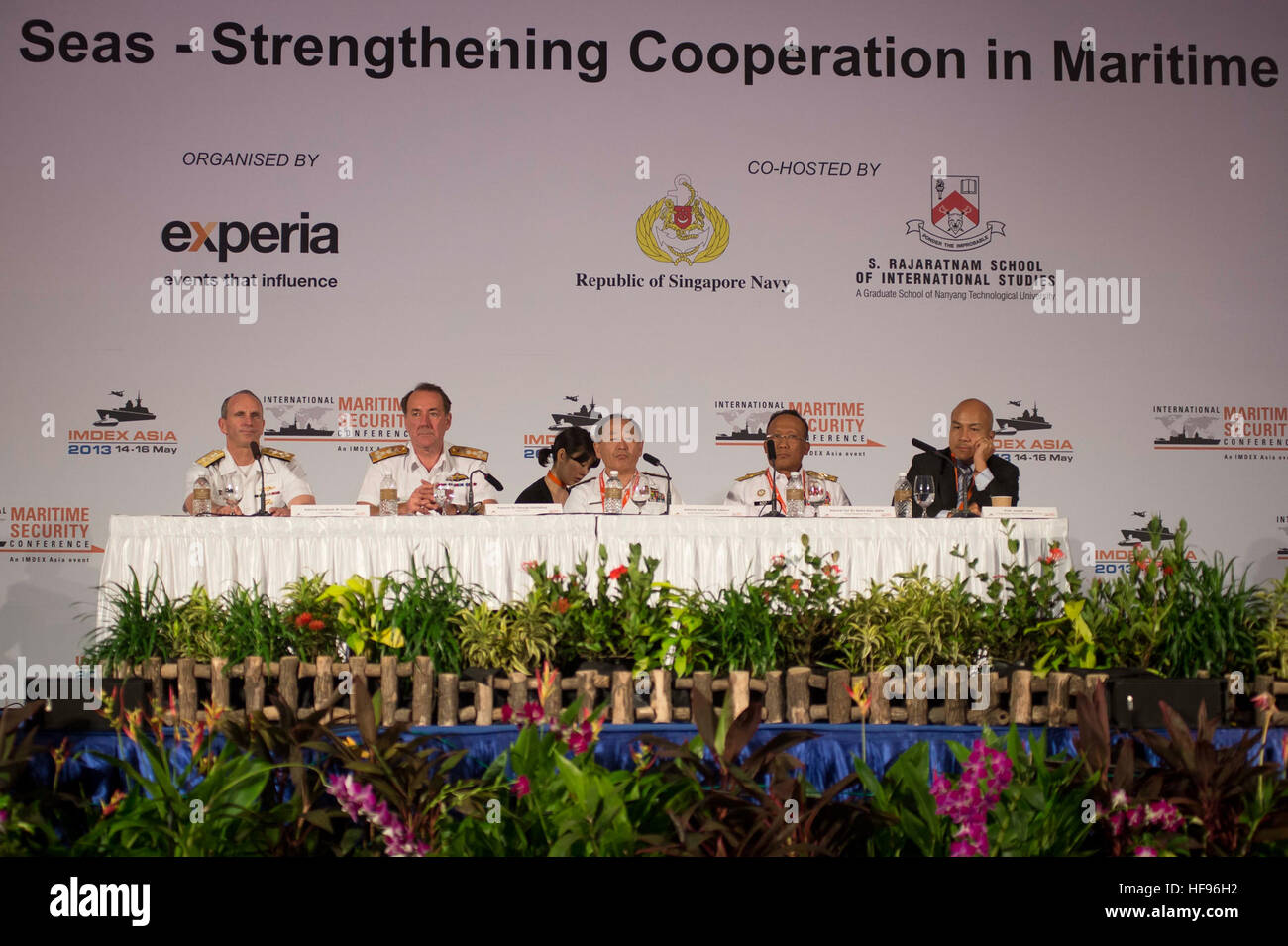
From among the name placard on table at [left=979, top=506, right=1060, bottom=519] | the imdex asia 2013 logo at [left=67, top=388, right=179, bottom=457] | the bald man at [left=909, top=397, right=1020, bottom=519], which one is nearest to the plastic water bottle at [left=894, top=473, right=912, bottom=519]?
the name placard on table at [left=979, top=506, right=1060, bottom=519]

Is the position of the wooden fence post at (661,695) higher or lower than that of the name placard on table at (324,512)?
lower

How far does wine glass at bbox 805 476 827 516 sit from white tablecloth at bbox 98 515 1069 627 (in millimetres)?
1534

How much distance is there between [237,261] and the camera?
6.16 metres

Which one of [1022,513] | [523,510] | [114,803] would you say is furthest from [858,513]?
[114,803]

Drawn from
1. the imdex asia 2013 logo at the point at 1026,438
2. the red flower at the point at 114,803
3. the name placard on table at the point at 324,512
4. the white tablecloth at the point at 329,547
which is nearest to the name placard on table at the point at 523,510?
the white tablecloth at the point at 329,547

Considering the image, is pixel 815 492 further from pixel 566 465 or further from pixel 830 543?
pixel 830 543

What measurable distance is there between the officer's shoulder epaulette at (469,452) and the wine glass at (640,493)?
1019mm

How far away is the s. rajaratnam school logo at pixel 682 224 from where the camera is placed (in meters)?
6.27

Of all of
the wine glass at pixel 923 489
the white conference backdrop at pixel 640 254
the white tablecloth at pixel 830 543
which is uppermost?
the white conference backdrop at pixel 640 254

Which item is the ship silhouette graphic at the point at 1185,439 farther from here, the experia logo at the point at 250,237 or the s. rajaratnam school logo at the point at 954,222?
the experia logo at the point at 250,237

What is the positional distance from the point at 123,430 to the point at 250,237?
1.34m

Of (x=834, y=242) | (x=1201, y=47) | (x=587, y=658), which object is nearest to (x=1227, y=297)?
(x=1201, y=47)

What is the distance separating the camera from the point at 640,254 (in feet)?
20.6
